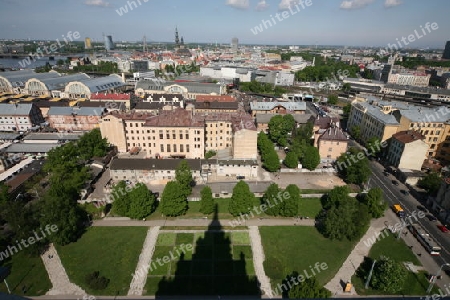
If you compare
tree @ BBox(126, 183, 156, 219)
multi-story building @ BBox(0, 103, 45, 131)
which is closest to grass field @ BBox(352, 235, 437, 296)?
tree @ BBox(126, 183, 156, 219)

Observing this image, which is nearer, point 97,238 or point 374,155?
point 97,238

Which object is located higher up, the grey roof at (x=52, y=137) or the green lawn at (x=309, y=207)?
the grey roof at (x=52, y=137)

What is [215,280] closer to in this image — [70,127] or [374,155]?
[374,155]

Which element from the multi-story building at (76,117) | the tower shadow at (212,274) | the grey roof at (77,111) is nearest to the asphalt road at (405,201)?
the tower shadow at (212,274)

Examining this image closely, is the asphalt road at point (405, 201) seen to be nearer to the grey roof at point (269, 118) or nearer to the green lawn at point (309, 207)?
the green lawn at point (309, 207)

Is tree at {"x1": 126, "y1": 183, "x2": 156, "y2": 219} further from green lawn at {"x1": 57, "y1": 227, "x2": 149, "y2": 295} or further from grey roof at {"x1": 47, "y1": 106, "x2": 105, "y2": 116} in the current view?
grey roof at {"x1": 47, "y1": 106, "x2": 105, "y2": 116}

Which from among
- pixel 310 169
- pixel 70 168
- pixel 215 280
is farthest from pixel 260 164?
pixel 70 168
